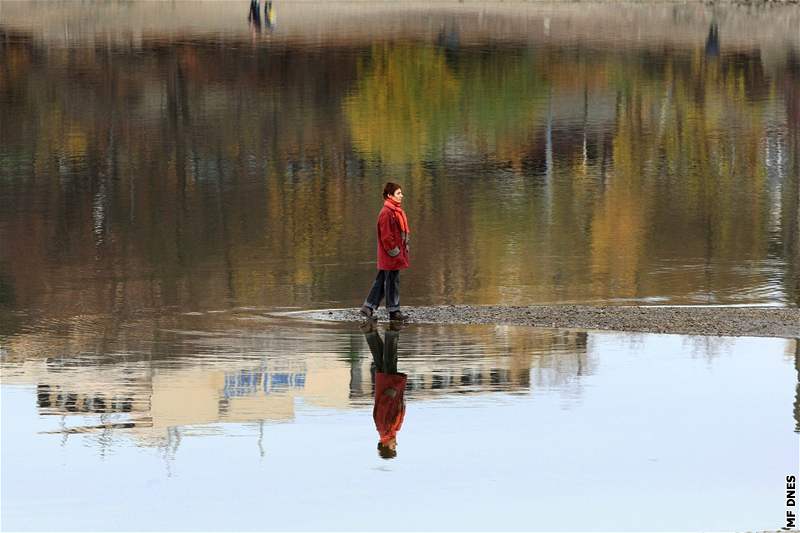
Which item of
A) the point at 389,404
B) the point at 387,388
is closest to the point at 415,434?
the point at 389,404

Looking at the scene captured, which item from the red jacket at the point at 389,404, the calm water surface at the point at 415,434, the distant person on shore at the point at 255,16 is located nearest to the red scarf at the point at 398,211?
the calm water surface at the point at 415,434

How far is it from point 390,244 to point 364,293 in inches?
111

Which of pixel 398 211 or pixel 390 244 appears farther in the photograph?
pixel 390 244

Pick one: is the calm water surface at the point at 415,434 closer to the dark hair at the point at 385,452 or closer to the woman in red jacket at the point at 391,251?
the dark hair at the point at 385,452

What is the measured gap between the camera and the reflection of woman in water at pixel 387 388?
13789 millimetres

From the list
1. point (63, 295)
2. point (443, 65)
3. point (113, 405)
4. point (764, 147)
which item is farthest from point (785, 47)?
point (113, 405)

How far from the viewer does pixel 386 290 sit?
1912 cm

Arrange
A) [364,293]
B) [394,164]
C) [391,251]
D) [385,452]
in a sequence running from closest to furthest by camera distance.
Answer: [385,452]
[391,251]
[364,293]
[394,164]

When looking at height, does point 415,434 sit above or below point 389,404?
below

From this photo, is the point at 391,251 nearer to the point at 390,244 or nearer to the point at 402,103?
the point at 390,244

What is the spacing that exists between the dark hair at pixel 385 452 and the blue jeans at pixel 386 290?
559cm

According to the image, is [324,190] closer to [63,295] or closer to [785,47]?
[63,295]

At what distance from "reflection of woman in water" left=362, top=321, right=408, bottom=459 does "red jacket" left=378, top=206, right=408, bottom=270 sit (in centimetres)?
64

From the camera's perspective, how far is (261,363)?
16812 millimetres
